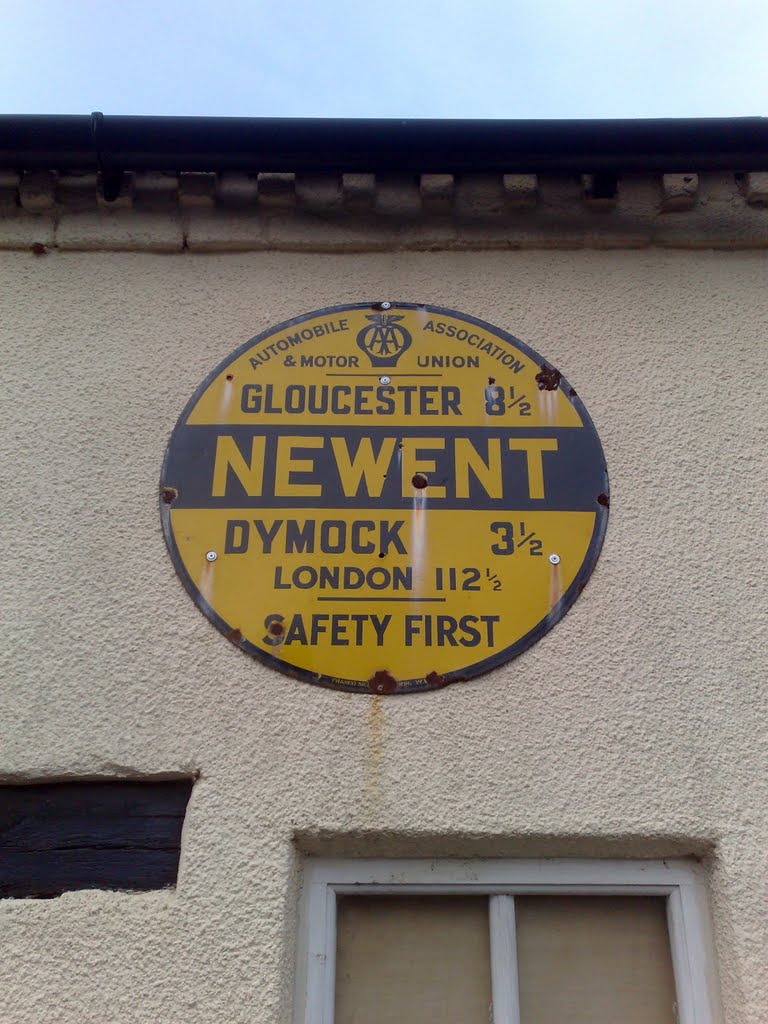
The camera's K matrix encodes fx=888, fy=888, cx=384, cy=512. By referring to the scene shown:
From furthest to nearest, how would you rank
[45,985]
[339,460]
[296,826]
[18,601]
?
[339,460]
[18,601]
[296,826]
[45,985]

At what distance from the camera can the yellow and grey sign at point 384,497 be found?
78.1 inches

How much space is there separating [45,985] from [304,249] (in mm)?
1934

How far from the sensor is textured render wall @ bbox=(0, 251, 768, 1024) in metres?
1.70

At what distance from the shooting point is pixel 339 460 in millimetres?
2227

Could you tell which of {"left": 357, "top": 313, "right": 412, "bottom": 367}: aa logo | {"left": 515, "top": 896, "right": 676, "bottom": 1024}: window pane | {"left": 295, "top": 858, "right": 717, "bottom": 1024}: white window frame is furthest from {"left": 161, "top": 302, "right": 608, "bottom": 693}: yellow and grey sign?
{"left": 515, "top": 896, "right": 676, "bottom": 1024}: window pane

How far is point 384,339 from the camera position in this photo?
7.93 ft

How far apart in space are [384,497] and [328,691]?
20.0 inches

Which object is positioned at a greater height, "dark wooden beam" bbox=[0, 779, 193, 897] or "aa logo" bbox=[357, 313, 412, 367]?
"aa logo" bbox=[357, 313, 412, 367]

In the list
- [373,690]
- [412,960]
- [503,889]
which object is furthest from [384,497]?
[412,960]

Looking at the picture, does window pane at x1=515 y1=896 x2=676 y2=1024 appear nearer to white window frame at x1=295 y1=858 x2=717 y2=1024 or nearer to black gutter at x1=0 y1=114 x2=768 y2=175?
white window frame at x1=295 y1=858 x2=717 y2=1024

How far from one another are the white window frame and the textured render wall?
4 centimetres

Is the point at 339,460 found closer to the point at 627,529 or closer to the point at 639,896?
the point at 627,529

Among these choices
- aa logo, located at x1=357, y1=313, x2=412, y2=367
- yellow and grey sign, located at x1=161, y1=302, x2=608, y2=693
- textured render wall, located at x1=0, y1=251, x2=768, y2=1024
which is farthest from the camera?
aa logo, located at x1=357, y1=313, x2=412, y2=367

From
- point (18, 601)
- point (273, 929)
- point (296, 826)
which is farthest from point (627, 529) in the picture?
point (18, 601)
